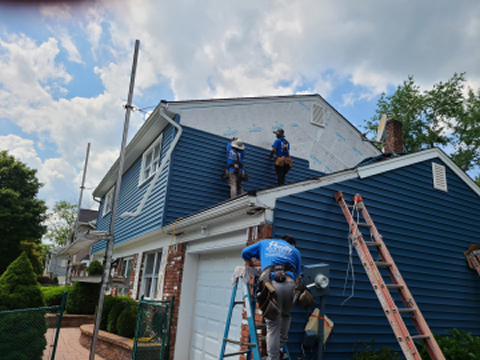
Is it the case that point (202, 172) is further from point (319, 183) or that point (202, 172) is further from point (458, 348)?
point (458, 348)

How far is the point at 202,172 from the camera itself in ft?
32.0

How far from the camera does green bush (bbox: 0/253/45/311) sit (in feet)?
20.9

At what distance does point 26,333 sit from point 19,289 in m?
1.08

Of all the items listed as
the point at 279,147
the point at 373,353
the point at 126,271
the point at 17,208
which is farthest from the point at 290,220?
→ the point at 17,208

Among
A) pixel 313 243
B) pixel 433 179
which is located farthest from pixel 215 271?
pixel 433 179

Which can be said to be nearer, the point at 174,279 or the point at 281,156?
the point at 174,279

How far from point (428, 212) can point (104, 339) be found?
7881 mm

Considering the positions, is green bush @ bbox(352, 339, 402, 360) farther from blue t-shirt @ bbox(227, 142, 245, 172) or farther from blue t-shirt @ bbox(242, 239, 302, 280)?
blue t-shirt @ bbox(227, 142, 245, 172)

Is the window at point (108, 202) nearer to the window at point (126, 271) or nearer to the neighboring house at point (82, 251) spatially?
the neighboring house at point (82, 251)

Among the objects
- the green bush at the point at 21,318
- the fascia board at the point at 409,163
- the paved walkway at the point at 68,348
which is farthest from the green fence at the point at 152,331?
the fascia board at the point at 409,163

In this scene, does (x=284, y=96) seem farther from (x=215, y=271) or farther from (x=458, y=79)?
(x=458, y=79)

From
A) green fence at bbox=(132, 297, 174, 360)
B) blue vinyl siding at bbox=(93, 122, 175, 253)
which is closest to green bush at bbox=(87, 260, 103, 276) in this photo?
blue vinyl siding at bbox=(93, 122, 175, 253)

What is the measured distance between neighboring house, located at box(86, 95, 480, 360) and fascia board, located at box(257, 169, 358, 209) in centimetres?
2

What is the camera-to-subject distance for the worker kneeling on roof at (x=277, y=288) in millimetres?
3770
